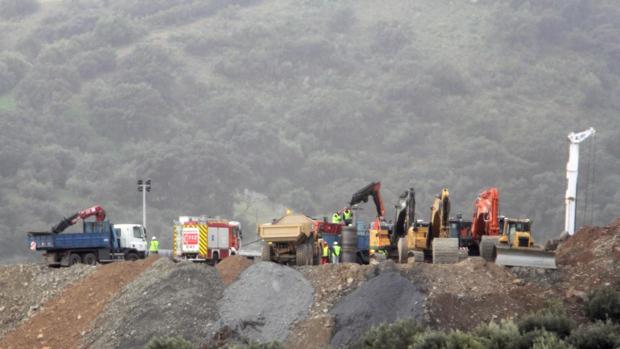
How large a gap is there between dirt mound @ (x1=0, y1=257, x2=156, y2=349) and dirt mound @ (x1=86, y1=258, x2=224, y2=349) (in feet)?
2.15

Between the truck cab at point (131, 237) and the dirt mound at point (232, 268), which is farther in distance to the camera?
the truck cab at point (131, 237)

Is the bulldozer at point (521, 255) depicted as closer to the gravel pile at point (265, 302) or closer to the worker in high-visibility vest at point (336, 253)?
the gravel pile at point (265, 302)

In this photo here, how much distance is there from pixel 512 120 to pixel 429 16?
2143 inches

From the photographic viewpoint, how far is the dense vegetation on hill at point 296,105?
106750 mm

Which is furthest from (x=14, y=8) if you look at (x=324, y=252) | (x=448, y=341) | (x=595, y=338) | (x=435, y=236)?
(x=595, y=338)

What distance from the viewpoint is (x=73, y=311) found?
1300 inches

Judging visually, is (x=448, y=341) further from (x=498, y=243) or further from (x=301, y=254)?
(x=301, y=254)

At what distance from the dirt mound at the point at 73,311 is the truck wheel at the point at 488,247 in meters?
10.7

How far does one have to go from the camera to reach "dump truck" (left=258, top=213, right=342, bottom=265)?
118ft

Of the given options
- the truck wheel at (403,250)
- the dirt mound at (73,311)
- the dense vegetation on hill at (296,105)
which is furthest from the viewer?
the dense vegetation on hill at (296,105)

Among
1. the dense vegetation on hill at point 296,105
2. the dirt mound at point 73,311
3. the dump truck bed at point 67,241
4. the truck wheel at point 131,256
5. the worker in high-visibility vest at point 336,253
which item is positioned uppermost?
the dense vegetation on hill at point 296,105

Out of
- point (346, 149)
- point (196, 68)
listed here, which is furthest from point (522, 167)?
point (196, 68)

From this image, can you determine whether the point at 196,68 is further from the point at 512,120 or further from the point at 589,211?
the point at 589,211

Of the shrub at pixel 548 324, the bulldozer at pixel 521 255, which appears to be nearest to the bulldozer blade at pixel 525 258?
the bulldozer at pixel 521 255
